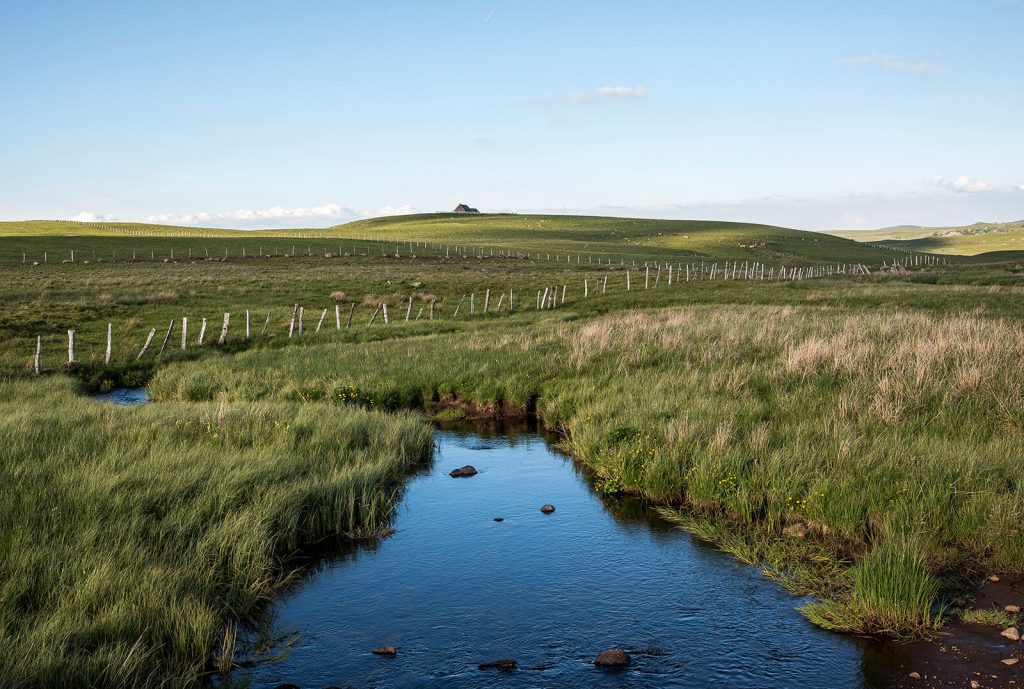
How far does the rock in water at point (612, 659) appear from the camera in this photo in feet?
23.2

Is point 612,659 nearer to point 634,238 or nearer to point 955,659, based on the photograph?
point 955,659

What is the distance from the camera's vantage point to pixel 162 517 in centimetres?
920

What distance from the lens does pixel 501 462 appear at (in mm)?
14633

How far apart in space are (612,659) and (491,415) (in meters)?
11.4

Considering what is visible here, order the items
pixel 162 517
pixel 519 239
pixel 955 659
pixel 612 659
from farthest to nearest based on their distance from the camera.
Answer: pixel 519 239 → pixel 162 517 → pixel 612 659 → pixel 955 659

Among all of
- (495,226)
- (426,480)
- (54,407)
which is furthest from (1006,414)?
(495,226)

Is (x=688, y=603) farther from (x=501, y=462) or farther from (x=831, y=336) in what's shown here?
(x=831, y=336)

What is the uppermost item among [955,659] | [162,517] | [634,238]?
[634,238]

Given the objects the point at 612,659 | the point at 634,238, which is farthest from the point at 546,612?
the point at 634,238

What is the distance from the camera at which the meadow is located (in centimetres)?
741

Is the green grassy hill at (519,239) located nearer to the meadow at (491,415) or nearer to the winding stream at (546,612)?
the meadow at (491,415)

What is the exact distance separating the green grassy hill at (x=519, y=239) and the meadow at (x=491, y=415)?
71.5 meters

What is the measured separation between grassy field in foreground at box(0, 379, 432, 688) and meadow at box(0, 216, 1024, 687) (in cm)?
3

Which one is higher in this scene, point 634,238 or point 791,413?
point 634,238
